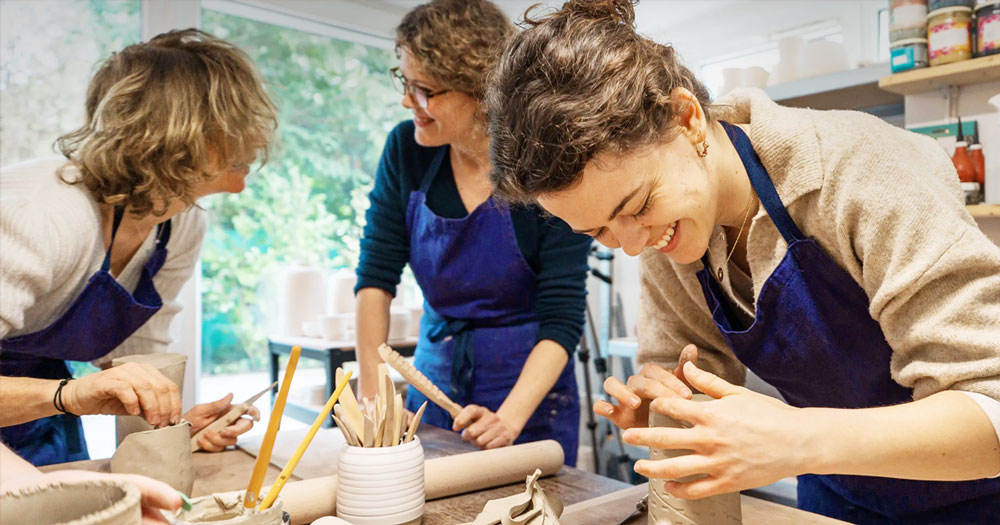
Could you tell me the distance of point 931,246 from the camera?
0.85 meters

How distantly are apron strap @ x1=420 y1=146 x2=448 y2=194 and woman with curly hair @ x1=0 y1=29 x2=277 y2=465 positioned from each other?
15.9 inches

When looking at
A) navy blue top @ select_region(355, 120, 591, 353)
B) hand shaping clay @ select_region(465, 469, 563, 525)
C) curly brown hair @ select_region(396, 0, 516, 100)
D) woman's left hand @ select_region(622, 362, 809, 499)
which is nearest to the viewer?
woman's left hand @ select_region(622, 362, 809, 499)

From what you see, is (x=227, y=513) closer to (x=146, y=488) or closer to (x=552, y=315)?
(x=146, y=488)

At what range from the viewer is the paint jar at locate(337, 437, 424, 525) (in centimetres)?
99

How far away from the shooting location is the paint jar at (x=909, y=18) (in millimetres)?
2350

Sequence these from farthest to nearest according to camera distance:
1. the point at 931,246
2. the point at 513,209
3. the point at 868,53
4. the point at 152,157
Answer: the point at 868,53
the point at 513,209
the point at 152,157
the point at 931,246

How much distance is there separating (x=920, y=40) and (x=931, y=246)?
1915mm

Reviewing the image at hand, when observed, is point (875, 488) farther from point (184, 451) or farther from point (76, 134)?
point (76, 134)

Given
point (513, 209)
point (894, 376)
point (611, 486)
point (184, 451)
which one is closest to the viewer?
point (894, 376)

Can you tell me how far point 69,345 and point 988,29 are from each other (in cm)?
276

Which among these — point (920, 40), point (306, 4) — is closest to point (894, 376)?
point (920, 40)

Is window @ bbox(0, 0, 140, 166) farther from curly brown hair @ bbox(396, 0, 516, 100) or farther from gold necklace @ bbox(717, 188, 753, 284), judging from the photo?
gold necklace @ bbox(717, 188, 753, 284)

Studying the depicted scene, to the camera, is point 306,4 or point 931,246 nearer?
point 931,246

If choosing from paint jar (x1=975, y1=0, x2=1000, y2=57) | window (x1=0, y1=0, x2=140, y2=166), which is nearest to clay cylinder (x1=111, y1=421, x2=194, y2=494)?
Result: window (x1=0, y1=0, x2=140, y2=166)
